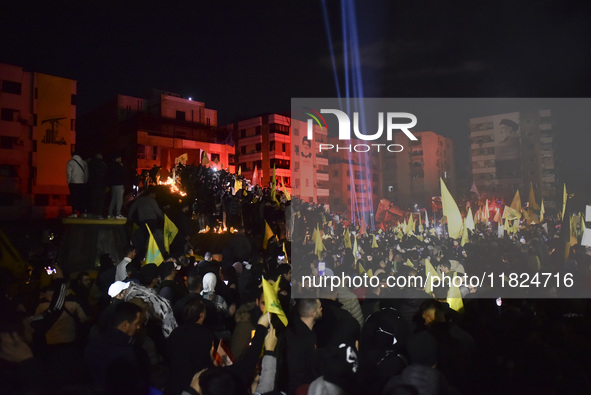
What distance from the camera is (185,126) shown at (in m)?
48.3

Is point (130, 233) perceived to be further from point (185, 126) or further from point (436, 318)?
point (185, 126)

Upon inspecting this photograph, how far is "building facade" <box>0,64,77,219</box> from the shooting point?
32000mm

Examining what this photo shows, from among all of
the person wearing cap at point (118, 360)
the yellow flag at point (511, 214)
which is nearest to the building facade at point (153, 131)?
the yellow flag at point (511, 214)

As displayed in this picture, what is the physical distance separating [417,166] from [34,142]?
5333cm

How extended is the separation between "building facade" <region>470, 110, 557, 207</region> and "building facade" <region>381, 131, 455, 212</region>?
15.3 ft

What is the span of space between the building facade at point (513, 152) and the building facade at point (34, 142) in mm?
50694

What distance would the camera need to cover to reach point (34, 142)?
34.2 m

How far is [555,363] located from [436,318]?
113 centimetres

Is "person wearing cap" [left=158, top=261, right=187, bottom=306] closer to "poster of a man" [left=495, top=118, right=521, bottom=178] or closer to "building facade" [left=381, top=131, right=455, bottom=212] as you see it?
"building facade" [left=381, top=131, right=455, bottom=212]

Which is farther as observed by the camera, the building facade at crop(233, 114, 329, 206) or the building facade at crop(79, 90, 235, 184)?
the building facade at crop(233, 114, 329, 206)

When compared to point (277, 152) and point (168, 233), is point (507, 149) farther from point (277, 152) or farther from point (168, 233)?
point (168, 233)

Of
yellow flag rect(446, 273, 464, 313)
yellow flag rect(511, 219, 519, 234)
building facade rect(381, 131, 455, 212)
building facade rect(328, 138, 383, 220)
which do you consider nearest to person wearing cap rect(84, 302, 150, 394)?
yellow flag rect(446, 273, 464, 313)

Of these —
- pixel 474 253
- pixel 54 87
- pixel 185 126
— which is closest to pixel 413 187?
pixel 185 126

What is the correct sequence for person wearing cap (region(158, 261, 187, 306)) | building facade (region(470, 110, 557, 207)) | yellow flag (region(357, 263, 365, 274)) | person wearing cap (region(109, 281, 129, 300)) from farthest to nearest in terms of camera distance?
building facade (region(470, 110, 557, 207)) → yellow flag (region(357, 263, 365, 274)) → person wearing cap (region(158, 261, 187, 306)) → person wearing cap (region(109, 281, 129, 300))
